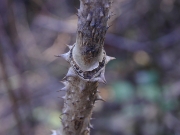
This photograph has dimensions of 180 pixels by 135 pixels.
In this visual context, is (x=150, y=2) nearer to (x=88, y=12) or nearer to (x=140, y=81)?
(x=140, y=81)

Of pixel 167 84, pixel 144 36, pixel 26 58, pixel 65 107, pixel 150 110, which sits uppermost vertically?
pixel 144 36

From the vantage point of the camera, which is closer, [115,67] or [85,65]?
[85,65]

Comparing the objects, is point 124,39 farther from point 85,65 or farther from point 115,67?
point 85,65

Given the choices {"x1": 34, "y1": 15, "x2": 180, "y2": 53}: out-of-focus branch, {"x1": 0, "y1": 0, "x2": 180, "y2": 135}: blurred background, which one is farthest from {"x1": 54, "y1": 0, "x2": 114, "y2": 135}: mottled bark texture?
{"x1": 34, "y1": 15, "x2": 180, "y2": 53}: out-of-focus branch

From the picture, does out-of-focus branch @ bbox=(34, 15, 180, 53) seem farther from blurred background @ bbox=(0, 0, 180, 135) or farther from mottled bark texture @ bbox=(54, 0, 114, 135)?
mottled bark texture @ bbox=(54, 0, 114, 135)

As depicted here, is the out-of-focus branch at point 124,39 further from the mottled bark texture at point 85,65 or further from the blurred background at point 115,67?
the mottled bark texture at point 85,65

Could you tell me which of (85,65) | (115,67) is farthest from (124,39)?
(85,65)

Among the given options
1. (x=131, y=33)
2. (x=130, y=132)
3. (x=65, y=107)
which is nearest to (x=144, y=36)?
(x=131, y=33)
